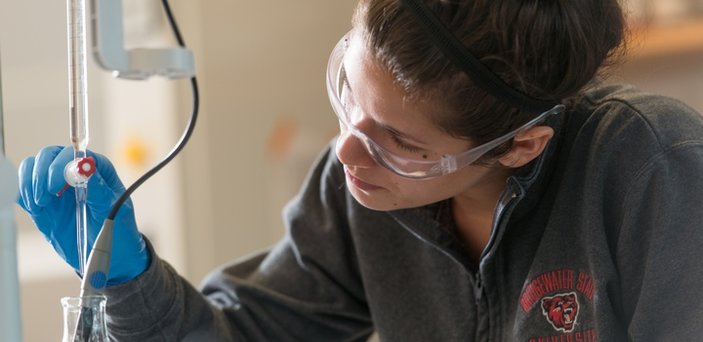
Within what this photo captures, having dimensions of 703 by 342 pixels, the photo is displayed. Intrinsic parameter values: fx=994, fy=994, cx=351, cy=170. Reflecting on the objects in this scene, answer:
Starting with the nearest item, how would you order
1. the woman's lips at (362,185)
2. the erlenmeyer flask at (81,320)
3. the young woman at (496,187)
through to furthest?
the erlenmeyer flask at (81,320) < the young woman at (496,187) < the woman's lips at (362,185)

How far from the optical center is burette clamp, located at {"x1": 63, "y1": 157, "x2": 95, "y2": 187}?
3.36 ft

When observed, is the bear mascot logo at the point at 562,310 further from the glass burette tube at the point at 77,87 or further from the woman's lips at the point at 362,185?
the glass burette tube at the point at 77,87

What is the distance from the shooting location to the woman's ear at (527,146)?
111 centimetres

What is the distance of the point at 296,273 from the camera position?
1420 mm

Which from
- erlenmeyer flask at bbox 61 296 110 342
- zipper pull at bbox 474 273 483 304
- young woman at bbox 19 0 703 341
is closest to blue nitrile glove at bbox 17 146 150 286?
young woman at bbox 19 0 703 341

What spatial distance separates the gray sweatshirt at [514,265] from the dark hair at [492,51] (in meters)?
0.12

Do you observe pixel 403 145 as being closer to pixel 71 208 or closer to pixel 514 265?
pixel 514 265

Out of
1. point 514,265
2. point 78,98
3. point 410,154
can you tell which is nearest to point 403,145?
point 410,154

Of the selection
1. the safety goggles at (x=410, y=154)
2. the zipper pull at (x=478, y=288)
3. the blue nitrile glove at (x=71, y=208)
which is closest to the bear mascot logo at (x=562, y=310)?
the zipper pull at (x=478, y=288)

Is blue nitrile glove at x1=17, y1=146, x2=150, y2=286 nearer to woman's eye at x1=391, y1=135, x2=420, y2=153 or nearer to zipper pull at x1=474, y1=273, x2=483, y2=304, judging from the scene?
woman's eye at x1=391, y1=135, x2=420, y2=153

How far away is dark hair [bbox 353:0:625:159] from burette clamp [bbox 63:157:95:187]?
0.33 meters

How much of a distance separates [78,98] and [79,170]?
78 mm

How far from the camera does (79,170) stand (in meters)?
1.03

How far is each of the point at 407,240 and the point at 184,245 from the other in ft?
3.79
